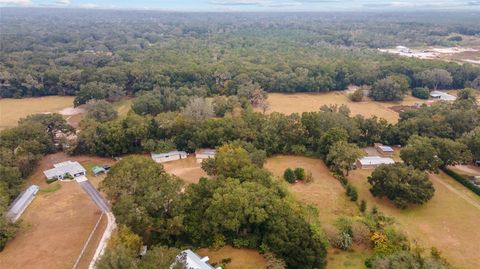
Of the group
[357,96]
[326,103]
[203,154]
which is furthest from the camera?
[357,96]

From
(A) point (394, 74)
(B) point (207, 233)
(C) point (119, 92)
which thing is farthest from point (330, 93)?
(B) point (207, 233)

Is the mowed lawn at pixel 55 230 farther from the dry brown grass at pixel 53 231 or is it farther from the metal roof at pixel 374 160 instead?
the metal roof at pixel 374 160

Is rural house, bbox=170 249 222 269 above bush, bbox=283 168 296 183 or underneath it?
above

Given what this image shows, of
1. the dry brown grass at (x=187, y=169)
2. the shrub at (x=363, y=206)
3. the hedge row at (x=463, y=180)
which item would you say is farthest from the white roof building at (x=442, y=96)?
the dry brown grass at (x=187, y=169)

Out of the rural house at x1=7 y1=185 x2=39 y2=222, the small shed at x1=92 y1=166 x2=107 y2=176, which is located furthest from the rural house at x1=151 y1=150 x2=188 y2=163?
the rural house at x1=7 y1=185 x2=39 y2=222

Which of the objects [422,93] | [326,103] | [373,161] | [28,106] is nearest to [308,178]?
[373,161]

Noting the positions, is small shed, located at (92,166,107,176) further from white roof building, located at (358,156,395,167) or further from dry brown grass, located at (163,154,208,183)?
white roof building, located at (358,156,395,167)

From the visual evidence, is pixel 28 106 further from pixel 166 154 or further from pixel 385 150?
pixel 385 150
